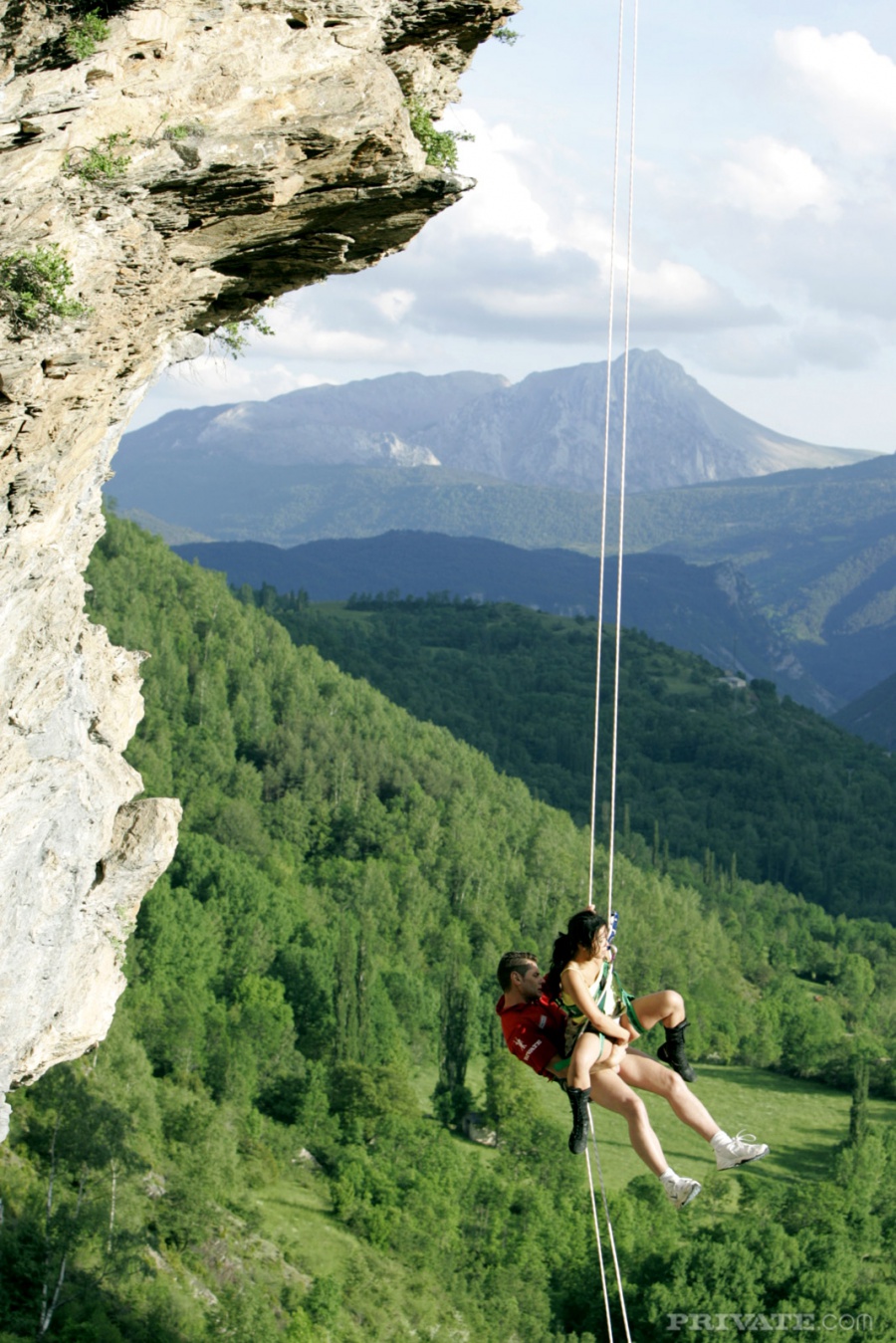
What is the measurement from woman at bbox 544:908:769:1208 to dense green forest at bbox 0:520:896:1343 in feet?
108

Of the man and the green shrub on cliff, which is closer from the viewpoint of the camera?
the green shrub on cliff

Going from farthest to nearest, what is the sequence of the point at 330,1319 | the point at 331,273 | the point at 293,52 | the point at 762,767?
the point at 762,767, the point at 330,1319, the point at 331,273, the point at 293,52

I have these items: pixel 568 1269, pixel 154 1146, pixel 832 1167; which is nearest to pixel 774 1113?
pixel 832 1167

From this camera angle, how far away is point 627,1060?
1251 cm

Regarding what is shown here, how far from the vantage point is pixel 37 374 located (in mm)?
11055

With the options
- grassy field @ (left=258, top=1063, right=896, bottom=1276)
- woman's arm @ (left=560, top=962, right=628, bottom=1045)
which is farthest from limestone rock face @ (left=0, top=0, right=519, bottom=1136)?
grassy field @ (left=258, top=1063, right=896, bottom=1276)

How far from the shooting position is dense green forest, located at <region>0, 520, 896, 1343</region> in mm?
47375

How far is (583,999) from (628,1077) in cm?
137

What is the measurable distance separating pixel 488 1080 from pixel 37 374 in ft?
223

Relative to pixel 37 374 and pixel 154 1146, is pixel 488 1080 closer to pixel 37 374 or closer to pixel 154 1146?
pixel 154 1146

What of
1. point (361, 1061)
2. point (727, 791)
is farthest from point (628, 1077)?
point (727, 791)

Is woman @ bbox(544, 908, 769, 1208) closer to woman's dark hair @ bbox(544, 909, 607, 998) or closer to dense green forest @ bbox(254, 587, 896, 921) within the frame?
woman's dark hair @ bbox(544, 909, 607, 998)

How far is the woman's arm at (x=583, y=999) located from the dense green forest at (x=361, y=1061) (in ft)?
111

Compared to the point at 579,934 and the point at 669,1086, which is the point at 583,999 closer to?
the point at 579,934
